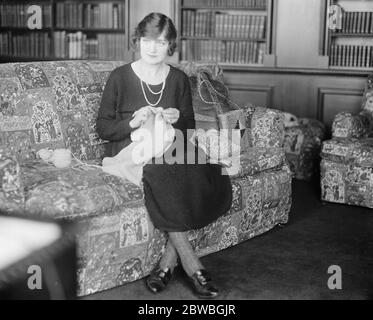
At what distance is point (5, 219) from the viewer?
89.5 inches

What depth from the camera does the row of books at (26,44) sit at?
6418 millimetres

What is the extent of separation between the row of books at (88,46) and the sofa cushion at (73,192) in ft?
11.5

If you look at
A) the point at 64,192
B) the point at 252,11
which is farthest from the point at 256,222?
the point at 252,11

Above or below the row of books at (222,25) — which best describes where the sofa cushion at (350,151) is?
below

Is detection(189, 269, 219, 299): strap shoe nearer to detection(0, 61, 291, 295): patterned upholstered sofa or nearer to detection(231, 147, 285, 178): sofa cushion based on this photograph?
detection(0, 61, 291, 295): patterned upholstered sofa

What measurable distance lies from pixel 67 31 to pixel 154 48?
3842 mm

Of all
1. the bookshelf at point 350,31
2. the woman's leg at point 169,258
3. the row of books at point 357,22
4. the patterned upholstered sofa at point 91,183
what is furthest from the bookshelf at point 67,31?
the woman's leg at point 169,258

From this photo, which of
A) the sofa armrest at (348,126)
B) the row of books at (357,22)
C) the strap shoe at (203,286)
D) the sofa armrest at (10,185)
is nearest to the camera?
the sofa armrest at (10,185)

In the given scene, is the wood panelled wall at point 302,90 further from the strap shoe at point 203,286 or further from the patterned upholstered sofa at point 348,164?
the strap shoe at point 203,286

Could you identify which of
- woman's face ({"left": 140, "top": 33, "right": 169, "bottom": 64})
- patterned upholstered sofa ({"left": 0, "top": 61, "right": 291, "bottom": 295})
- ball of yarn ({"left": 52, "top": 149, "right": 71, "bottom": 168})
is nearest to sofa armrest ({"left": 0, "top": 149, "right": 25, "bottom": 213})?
patterned upholstered sofa ({"left": 0, "top": 61, "right": 291, "bottom": 295})

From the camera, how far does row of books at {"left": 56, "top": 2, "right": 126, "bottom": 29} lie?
238 inches

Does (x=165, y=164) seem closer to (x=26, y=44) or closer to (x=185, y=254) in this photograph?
(x=185, y=254)
